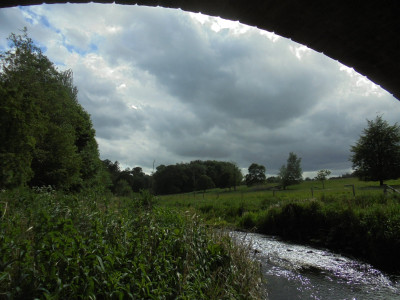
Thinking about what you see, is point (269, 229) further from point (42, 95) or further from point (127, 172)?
point (127, 172)

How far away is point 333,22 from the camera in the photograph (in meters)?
3.15

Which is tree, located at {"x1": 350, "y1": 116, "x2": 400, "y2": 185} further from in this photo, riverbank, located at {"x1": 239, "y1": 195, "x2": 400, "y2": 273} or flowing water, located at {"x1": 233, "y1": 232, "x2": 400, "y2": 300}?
flowing water, located at {"x1": 233, "y1": 232, "x2": 400, "y2": 300}

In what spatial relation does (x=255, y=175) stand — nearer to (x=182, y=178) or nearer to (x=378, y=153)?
(x=182, y=178)

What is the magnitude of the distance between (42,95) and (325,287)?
19.5 meters

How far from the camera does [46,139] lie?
18328mm

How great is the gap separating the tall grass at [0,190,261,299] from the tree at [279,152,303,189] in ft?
173

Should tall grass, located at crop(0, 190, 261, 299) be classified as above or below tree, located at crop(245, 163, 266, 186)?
below

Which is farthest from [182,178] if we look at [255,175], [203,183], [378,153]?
[378,153]

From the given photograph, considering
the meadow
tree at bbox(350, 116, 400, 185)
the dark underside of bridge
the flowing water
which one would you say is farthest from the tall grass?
tree at bbox(350, 116, 400, 185)

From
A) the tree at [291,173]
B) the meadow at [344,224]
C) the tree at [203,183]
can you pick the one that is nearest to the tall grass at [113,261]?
the meadow at [344,224]

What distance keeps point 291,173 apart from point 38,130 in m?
51.6

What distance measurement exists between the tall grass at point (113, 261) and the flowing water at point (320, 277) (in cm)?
143

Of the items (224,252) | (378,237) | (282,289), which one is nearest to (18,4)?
(224,252)

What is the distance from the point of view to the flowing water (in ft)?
21.5
